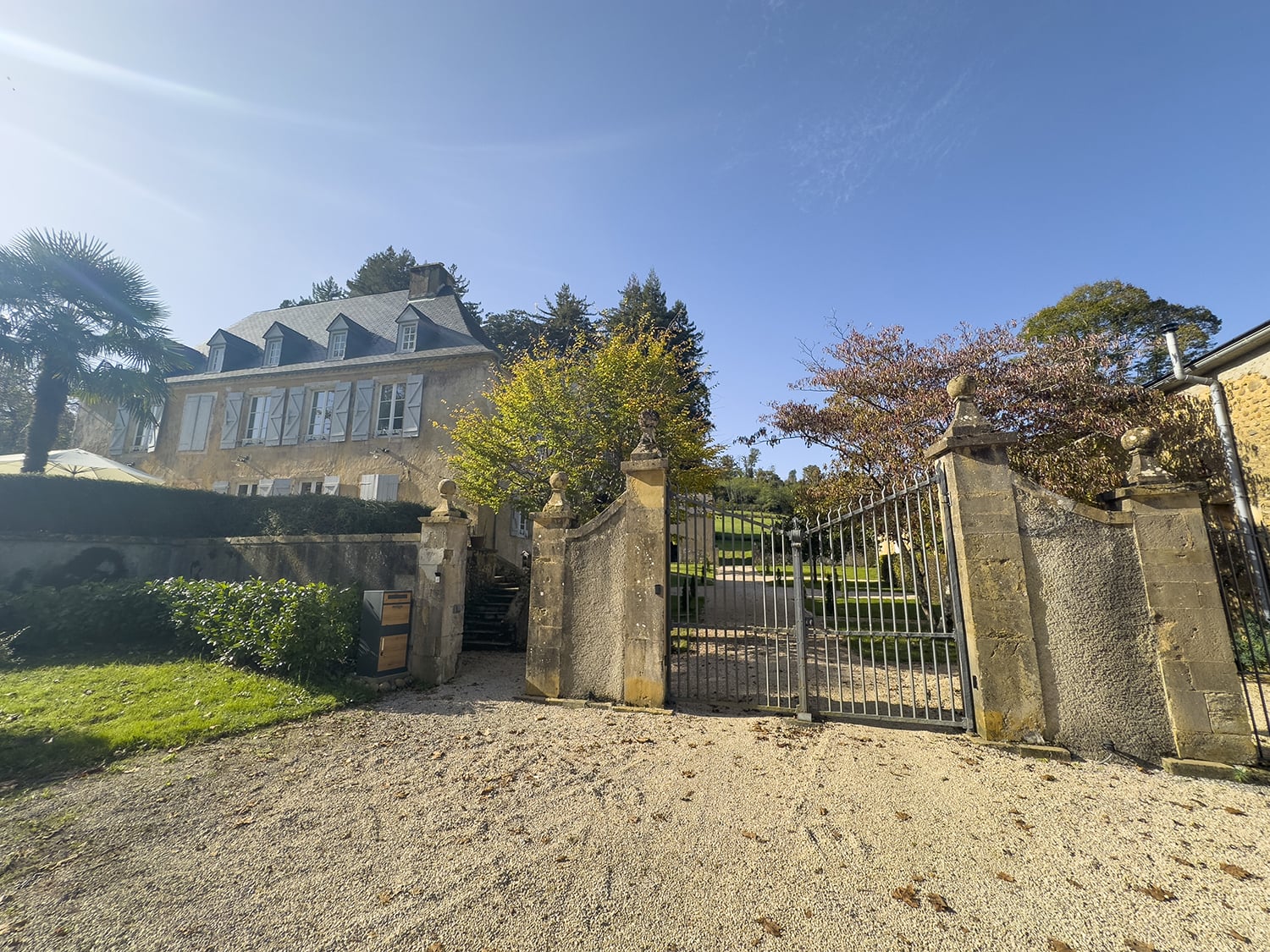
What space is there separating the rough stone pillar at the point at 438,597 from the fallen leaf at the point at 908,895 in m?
5.84

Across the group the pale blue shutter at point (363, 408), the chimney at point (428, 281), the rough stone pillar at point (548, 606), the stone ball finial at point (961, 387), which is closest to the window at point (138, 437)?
the pale blue shutter at point (363, 408)

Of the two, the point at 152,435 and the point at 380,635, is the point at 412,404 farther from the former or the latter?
the point at 152,435

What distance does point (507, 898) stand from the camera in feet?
8.39

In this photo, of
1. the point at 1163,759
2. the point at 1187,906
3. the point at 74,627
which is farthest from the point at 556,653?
the point at 74,627

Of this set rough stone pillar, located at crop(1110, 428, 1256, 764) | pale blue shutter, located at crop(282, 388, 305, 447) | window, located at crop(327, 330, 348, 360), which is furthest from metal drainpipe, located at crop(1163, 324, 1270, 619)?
pale blue shutter, located at crop(282, 388, 305, 447)

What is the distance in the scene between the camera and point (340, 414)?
16.4 meters

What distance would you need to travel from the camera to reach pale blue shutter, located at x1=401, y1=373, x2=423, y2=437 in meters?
15.6

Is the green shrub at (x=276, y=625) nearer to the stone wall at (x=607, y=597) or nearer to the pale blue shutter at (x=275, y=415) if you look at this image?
the stone wall at (x=607, y=597)

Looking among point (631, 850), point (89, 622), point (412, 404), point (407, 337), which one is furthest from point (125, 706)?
point (407, 337)

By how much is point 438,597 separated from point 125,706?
10.5 feet

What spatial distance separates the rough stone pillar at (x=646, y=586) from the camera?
5.68m

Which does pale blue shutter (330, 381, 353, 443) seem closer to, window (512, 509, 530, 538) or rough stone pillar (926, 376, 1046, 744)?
window (512, 509, 530, 538)

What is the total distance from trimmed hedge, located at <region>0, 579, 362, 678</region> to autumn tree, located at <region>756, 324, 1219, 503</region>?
9.52 m

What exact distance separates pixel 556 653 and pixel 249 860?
3.44 metres
